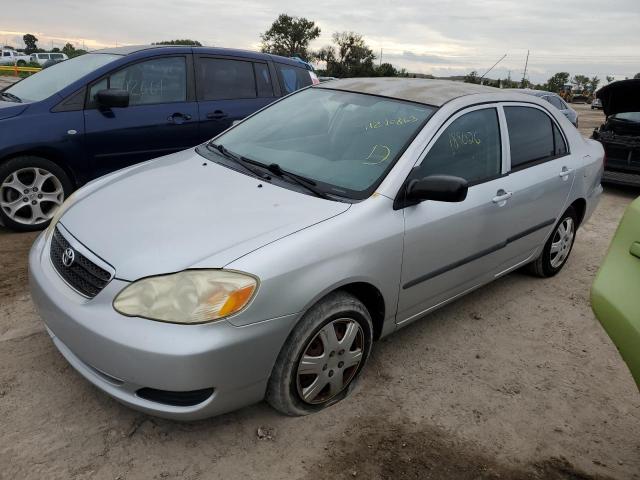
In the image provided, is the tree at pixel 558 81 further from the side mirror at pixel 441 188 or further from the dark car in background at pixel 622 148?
the side mirror at pixel 441 188

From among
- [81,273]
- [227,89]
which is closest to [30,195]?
[227,89]

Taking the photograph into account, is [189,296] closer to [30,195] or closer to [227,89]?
[30,195]

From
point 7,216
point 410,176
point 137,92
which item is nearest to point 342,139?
point 410,176

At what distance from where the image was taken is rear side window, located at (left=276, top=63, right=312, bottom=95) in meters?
5.95

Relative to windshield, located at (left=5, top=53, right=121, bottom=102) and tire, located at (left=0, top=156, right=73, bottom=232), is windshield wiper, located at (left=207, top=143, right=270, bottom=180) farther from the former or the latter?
Answer: windshield, located at (left=5, top=53, right=121, bottom=102)

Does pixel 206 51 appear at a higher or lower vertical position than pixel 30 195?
higher

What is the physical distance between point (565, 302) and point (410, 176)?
215cm

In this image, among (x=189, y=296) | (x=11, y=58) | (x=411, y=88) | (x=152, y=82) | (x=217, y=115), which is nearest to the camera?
(x=189, y=296)

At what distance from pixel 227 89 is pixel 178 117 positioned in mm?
704

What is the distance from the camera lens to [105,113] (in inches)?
183

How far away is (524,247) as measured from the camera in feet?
12.3

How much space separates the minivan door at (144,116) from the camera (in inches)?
183

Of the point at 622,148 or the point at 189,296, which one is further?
the point at 622,148

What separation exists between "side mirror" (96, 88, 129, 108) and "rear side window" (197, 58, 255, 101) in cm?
84
